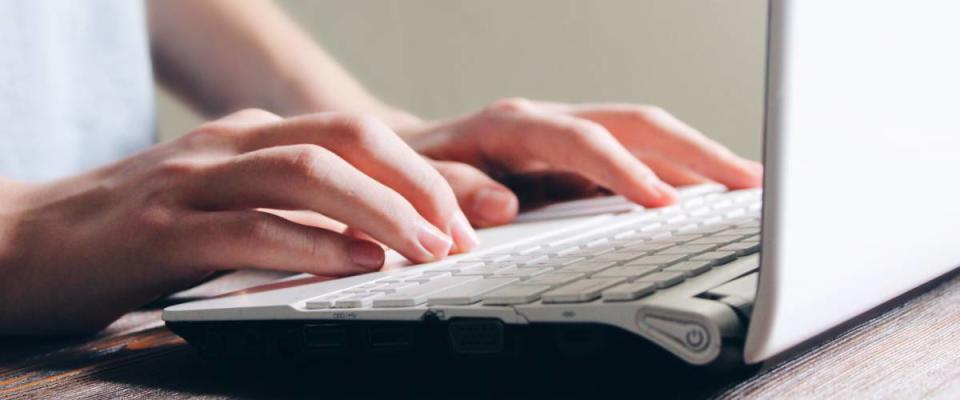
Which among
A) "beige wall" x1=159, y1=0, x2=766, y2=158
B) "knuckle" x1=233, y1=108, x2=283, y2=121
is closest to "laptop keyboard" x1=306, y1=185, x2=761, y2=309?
"knuckle" x1=233, y1=108, x2=283, y2=121

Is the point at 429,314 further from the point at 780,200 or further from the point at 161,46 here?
the point at 161,46

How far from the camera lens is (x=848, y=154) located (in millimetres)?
249

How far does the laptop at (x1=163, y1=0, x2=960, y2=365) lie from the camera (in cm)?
23

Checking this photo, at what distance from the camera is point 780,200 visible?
223 mm

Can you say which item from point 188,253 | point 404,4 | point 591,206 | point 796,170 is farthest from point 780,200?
point 404,4

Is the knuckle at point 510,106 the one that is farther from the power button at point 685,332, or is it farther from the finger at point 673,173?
the power button at point 685,332

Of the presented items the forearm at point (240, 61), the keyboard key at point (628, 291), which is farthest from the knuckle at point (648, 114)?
the keyboard key at point (628, 291)

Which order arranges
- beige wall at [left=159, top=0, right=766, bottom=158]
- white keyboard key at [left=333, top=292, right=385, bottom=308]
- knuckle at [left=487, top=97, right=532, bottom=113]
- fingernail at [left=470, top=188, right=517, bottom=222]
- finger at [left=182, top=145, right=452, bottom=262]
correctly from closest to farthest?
white keyboard key at [left=333, top=292, right=385, bottom=308], finger at [left=182, top=145, right=452, bottom=262], fingernail at [left=470, top=188, right=517, bottom=222], knuckle at [left=487, top=97, right=532, bottom=113], beige wall at [left=159, top=0, right=766, bottom=158]

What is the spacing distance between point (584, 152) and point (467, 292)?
383 mm

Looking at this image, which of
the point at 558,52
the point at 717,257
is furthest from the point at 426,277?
the point at 558,52

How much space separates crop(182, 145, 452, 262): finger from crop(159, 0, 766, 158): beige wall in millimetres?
1487

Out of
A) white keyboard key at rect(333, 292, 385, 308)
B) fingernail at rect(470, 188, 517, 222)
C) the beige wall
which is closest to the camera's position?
white keyboard key at rect(333, 292, 385, 308)

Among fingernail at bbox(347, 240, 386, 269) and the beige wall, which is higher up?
the beige wall

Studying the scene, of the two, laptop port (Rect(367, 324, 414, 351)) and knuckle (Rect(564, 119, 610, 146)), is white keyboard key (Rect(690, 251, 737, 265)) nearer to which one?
laptop port (Rect(367, 324, 414, 351))
